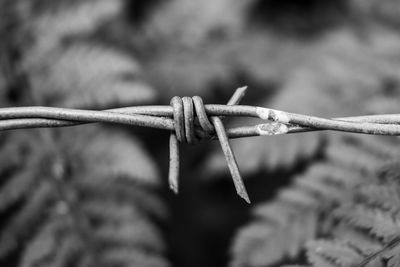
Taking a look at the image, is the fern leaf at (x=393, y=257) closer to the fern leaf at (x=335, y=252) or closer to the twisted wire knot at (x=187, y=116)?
the fern leaf at (x=335, y=252)

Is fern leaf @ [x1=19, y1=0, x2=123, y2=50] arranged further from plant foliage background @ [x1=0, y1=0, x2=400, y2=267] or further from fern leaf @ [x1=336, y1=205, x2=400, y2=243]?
fern leaf @ [x1=336, y1=205, x2=400, y2=243]

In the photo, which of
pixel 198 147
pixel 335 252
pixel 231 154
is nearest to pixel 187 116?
pixel 231 154

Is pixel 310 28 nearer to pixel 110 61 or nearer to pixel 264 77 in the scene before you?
pixel 264 77

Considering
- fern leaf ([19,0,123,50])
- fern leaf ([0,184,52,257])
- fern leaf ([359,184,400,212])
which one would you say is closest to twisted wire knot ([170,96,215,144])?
fern leaf ([359,184,400,212])

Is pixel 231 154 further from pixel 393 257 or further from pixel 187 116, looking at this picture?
pixel 393 257

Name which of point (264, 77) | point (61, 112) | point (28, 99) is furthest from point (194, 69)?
point (61, 112)

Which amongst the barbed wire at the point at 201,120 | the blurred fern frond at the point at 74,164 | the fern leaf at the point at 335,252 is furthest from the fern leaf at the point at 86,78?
the fern leaf at the point at 335,252

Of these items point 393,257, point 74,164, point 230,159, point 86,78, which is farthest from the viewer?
point 86,78

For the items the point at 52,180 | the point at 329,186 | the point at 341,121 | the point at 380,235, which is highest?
the point at 52,180
